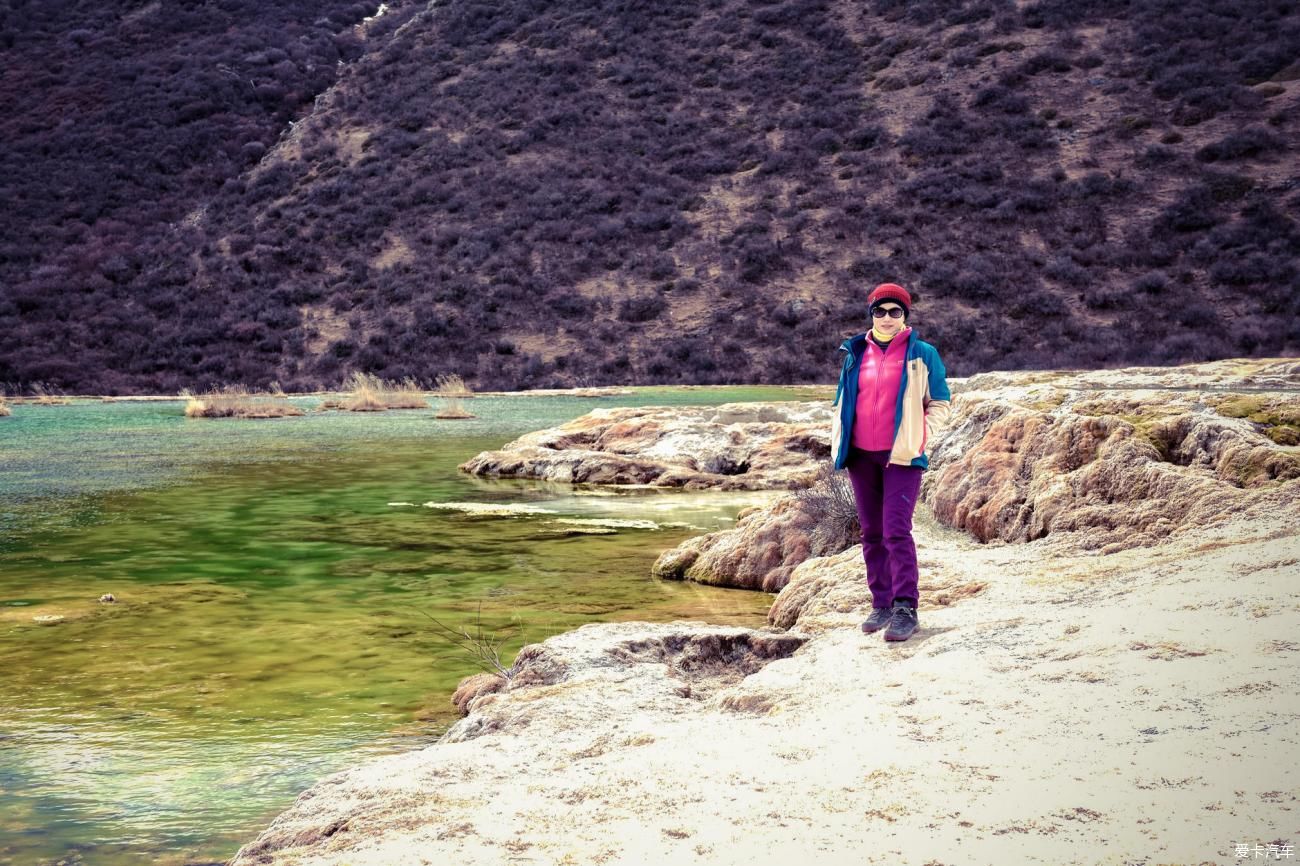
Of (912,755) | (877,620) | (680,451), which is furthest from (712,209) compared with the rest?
(912,755)

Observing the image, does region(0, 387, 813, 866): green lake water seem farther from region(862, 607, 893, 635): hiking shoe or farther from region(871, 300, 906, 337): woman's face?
region(871, 300, 906, 337): woman's face

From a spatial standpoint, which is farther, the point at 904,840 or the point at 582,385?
the point at 582,385

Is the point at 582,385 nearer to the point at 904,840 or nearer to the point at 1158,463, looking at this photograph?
the point at 1158,463

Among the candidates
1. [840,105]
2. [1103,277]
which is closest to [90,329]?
[840,105]

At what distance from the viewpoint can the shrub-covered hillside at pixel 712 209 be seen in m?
36.7

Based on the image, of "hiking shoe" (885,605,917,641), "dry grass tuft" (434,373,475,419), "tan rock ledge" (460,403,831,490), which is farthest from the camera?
"dry grass tuft" (434,373,475,419)

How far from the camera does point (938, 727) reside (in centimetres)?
391

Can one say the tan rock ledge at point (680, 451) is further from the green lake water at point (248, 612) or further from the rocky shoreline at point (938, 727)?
the rocky shoreline at point (938, 727)

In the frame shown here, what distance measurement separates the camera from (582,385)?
116 ft

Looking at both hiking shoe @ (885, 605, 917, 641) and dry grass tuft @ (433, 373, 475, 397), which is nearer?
hiking shoe @ (885, 605, 917, 641)

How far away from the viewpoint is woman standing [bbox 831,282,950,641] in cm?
546

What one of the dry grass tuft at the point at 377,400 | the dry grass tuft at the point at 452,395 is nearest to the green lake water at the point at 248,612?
the dry grass tuft at the point at 452,395

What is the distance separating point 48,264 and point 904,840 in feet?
155

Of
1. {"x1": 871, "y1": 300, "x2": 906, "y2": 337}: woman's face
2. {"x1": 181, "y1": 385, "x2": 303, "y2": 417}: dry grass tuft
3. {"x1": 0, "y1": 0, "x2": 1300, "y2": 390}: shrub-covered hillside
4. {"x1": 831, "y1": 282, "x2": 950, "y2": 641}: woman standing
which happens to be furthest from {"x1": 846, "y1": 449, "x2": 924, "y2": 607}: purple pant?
{"x1": 0, "y1": 0, "x2": 1300, "y2": 390}: shrub-covered hillside
